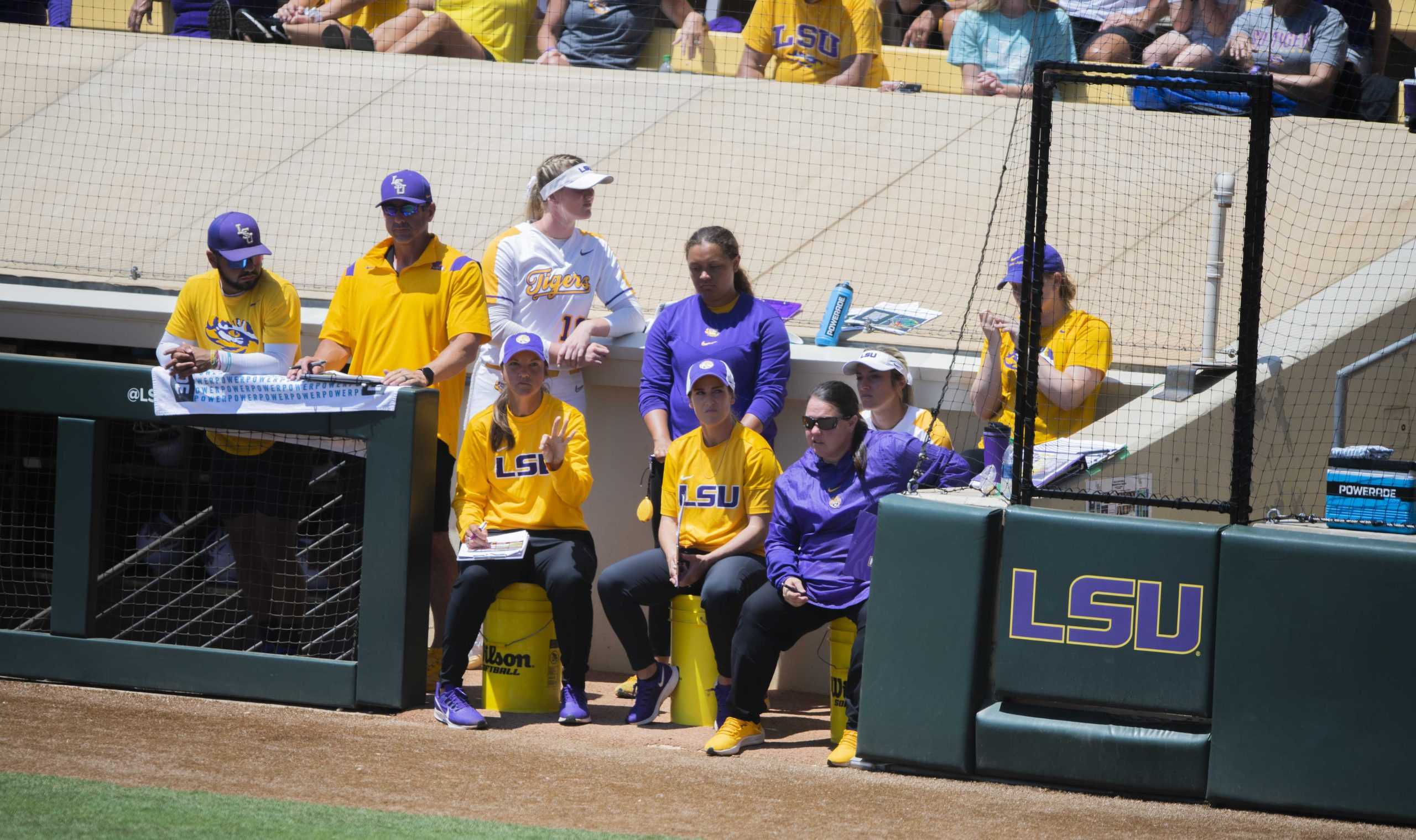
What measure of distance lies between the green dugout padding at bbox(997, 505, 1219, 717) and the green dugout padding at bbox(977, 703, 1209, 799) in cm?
7

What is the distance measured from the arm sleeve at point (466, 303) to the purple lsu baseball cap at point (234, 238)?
781mm

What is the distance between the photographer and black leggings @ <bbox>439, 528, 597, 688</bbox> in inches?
225

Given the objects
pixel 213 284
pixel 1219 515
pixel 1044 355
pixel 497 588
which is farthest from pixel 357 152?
pixel 1219 515

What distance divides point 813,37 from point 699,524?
15.7 feet

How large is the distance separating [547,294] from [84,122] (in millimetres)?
5071

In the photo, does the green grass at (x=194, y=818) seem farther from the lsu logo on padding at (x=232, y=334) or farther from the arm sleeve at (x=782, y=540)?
the lsu logo on padding at (x=232, y=334)

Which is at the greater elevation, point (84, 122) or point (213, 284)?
point (84, 122)

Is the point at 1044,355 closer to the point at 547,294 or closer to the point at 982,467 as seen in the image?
the point at 982,467

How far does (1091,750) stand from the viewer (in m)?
4.82

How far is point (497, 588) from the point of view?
19.1ft

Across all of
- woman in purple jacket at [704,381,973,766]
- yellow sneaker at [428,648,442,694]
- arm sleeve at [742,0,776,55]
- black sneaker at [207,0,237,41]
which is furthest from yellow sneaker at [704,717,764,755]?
black sneaker at [207,0,237,41]

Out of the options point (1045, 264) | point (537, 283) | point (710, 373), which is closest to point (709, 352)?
point (710, 373)

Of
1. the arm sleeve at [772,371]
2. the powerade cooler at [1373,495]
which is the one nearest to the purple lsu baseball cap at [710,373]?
the arm sleeve at [772,371]

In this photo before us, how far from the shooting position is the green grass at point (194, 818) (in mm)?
4074
